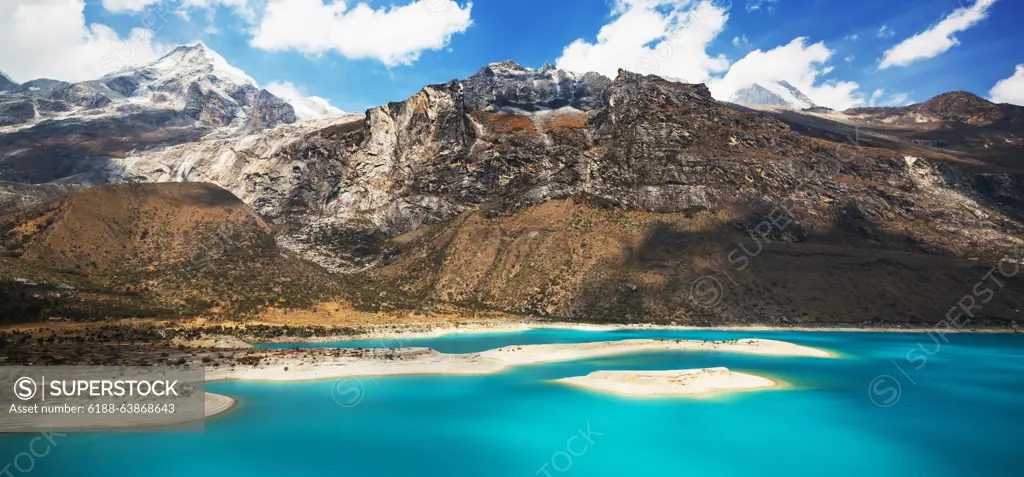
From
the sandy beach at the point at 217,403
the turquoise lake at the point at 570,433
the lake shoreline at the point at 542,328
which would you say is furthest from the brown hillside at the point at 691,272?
the sandy beach at the point at 217,403

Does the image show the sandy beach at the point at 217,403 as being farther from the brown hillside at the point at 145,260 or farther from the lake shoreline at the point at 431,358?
the brown hillside at the point at 145,260

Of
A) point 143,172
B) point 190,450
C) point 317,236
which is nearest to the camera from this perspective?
point 190,450

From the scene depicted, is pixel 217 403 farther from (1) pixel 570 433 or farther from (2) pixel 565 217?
(2) pixel 565 217

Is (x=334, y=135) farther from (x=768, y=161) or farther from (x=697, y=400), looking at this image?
(x=697, y=400)

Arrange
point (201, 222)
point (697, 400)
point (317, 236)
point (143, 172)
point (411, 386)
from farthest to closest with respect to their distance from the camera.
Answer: point (143, 172) < point (317, 236) < point (201, 222) < point (411, 386) < point (697, 400)

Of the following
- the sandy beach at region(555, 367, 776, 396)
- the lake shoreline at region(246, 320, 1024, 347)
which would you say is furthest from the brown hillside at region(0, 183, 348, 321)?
the sandy beach at region(555, 367, 776, 396)

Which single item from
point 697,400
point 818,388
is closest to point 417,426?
point 697,400
